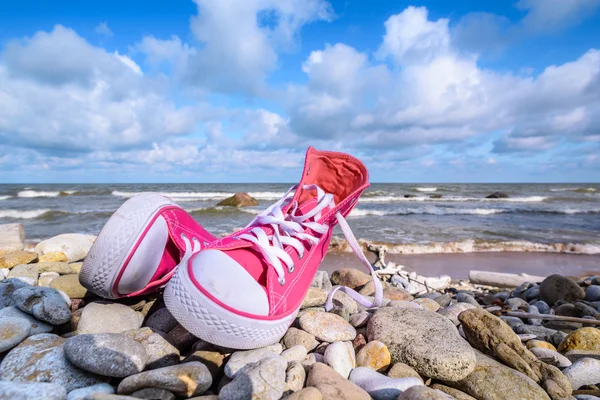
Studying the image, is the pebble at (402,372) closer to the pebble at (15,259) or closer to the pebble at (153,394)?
the pebble at (153,394)

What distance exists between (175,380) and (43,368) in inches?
22.6

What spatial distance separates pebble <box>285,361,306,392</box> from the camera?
132cm

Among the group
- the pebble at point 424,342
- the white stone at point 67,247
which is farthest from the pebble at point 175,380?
the white stone at point 67,247

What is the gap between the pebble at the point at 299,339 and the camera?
1.76 metres

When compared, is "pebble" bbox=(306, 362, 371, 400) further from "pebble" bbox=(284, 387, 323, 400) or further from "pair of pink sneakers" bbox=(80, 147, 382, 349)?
"pair of pink sneakers" bbox=(80, 147, 382, 349)

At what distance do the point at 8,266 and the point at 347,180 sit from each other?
3454mm

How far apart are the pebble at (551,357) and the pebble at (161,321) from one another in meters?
2.17

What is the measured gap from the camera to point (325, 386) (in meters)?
1.27

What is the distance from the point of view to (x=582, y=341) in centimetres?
218

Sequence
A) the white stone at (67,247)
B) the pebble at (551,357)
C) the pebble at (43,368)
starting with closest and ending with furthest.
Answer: the pebble at (43,368)
the pebble at (551,357)
the white stone at (67,247)

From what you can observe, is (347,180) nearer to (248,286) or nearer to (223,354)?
(248,286)

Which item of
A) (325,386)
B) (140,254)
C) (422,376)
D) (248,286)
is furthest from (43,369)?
(422,376)

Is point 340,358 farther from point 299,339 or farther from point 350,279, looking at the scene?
point 350,279

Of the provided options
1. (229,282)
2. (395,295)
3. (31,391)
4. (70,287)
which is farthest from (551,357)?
(70,287)
